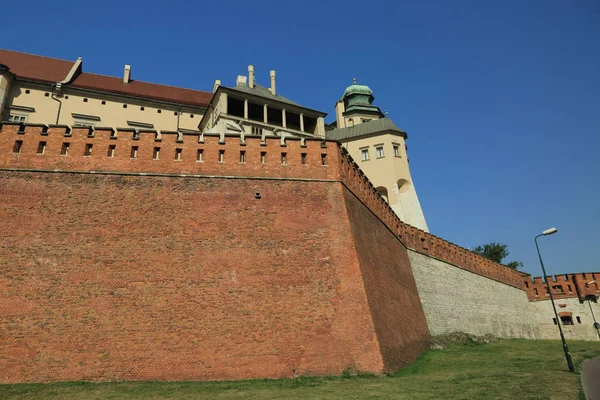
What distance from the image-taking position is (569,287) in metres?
41.2

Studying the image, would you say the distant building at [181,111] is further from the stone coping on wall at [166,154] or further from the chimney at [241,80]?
the stone coping on wall at [166,154]

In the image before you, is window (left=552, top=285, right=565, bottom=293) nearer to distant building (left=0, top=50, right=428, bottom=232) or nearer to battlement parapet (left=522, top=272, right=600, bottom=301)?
battlement parapet (left=522, top=272, right=600, bottom=301)

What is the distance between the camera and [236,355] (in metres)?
13.4

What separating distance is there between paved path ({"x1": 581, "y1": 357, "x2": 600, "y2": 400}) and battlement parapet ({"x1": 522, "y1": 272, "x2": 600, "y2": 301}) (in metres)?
23.1

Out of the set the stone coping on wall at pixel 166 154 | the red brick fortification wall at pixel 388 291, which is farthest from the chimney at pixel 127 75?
the red brick fortification wall at pixel 388 291

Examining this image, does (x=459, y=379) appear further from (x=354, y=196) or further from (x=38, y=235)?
(x=38, y=235)

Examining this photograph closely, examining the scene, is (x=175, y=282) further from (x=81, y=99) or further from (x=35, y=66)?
(x=35, y=66)

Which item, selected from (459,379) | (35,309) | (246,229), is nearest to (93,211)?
(35,309)

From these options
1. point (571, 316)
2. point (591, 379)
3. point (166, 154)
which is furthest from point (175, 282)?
point (571, 316)

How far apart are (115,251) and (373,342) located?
9.25m

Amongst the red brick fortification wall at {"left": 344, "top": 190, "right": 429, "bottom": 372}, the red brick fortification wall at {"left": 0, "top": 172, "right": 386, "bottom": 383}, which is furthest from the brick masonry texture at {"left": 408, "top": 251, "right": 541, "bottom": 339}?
the red brick fortification wall at {"left": 0, "top": 172, "right": 386, "bottom": 383}

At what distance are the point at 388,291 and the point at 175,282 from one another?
9.15 meters

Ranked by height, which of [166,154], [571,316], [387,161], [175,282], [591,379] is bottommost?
[591,379]

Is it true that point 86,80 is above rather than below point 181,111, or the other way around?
above
